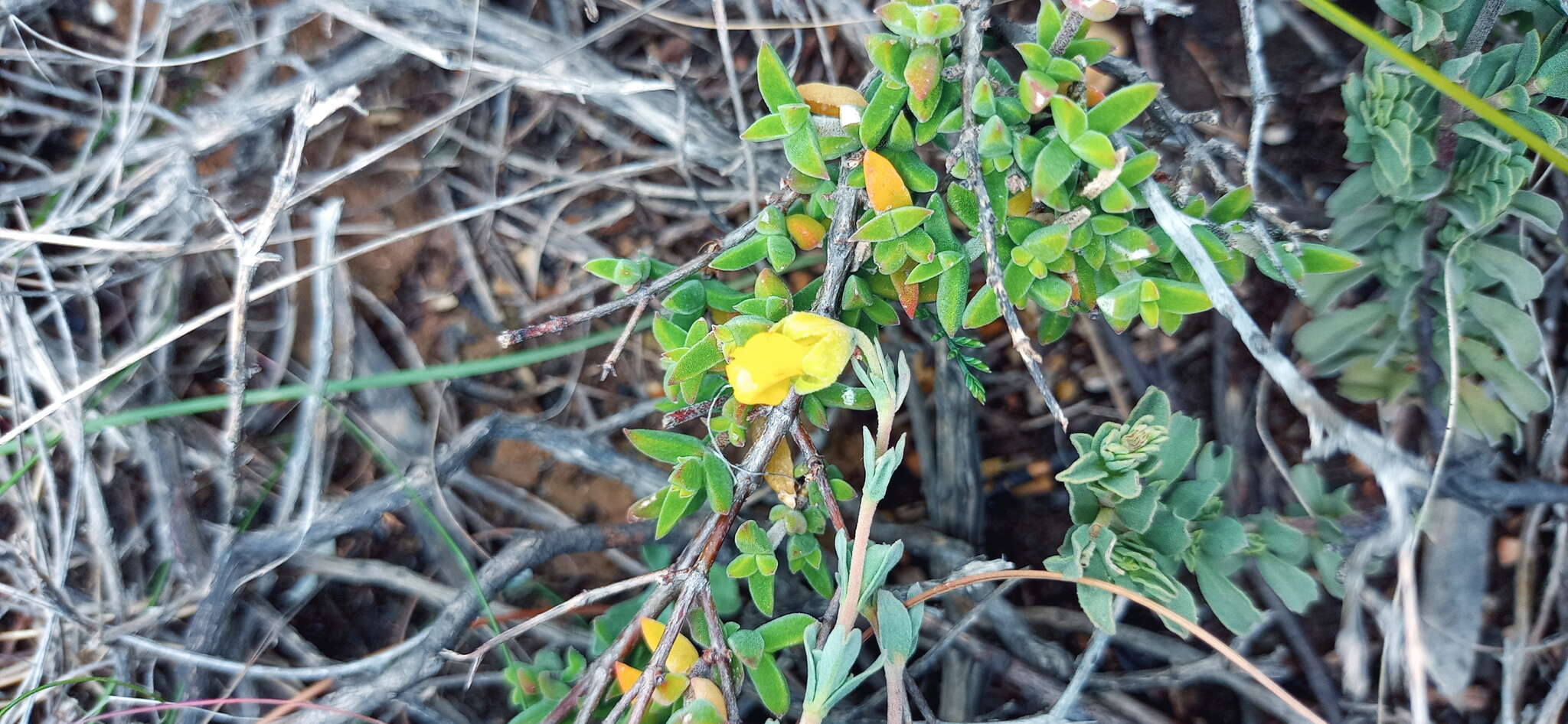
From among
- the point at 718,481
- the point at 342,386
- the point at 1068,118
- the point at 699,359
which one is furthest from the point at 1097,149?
the point at 342,386

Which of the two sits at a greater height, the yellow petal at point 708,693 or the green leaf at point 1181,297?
the green leaf at point 1181,297

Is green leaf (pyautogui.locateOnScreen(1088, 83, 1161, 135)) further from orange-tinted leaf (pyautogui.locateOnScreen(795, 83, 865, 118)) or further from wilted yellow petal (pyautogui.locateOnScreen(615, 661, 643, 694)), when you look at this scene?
wilted yellow petal (pyautogui.locateOnScreen(615, 661, 643, 694))

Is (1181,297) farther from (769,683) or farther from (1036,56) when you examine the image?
(769,683)

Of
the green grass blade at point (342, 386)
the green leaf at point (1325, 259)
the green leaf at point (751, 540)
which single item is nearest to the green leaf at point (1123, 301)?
the green leaf at point (1325, 259)

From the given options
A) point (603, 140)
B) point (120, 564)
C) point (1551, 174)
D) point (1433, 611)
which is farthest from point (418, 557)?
point (1551, 174)

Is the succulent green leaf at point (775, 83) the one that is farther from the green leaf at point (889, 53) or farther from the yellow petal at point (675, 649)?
the yellow petal at point (675, 649)

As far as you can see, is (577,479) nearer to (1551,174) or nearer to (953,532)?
(953,532)

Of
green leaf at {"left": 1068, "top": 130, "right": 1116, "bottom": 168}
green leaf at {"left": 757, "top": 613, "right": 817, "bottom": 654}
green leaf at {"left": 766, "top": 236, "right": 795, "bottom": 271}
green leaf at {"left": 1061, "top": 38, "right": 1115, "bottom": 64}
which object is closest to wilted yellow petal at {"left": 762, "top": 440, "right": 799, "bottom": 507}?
green leaf at {"left": 757, "top": 613, "right": 817, "bottom": 654}
